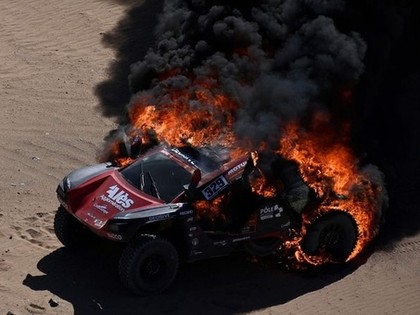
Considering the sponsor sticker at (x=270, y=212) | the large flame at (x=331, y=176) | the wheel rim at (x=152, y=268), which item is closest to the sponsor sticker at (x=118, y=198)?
the wheel rim at (x=152, y=268)

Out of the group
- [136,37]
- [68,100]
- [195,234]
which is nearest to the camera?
[195,234]

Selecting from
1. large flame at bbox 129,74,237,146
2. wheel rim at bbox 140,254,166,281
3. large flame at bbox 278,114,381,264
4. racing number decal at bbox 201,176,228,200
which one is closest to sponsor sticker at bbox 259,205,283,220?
large flame at bbox 278,114,381,264

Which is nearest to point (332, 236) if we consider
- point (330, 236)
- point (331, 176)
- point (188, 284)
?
point (330, 236)

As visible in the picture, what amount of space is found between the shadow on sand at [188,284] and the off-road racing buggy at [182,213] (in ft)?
0.75

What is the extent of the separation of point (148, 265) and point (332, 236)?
2.66 metres

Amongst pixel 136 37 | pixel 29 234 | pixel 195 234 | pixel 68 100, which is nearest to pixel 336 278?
pixel 195 234

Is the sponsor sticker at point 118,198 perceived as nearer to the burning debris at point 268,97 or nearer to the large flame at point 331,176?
the burning debris at point 268,97

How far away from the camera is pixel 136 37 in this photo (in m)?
19.5

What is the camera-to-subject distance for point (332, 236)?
11852mm

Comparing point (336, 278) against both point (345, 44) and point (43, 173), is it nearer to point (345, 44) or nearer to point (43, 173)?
point (345, 44)

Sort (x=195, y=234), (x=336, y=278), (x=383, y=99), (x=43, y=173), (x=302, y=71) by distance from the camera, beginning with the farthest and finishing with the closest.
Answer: (x=383, y=99) < (x=43, y=173) < (x=302, y=71) < (x=336, y=278) < (x=195, y=234)

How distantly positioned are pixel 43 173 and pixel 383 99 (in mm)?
5980

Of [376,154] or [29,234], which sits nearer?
[29,234]

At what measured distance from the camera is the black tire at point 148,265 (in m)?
10.5
